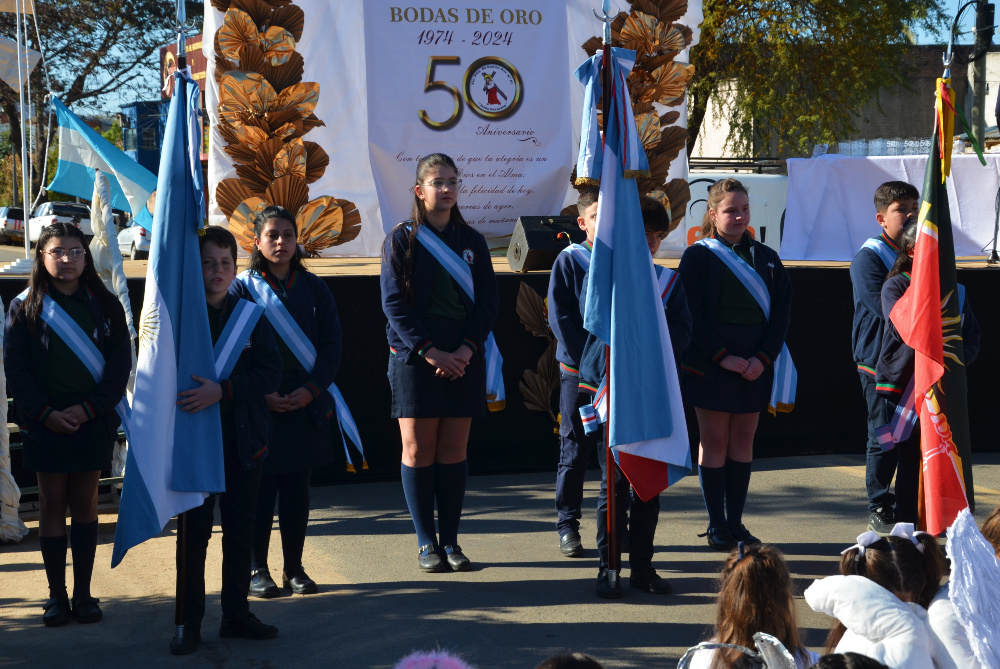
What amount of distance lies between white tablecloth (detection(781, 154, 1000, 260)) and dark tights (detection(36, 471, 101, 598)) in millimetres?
8585

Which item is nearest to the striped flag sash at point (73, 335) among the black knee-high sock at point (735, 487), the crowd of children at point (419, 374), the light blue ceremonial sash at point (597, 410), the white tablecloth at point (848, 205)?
the crowd of children at point (419, 374)

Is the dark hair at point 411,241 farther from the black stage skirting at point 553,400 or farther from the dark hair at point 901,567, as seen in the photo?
the dark hair at point 901,567

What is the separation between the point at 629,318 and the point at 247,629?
197 centimetres

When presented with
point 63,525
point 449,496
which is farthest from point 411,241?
point 63,525

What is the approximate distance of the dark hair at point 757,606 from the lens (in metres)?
2.60

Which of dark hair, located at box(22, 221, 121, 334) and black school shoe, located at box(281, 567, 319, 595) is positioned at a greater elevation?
dark hair, located at box(22, 221, 121, 334)

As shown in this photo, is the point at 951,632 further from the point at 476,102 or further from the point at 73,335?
the point at 476,102

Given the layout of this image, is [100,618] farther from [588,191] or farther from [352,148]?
[352,148]

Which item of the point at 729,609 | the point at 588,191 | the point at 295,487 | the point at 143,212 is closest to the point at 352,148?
the point at 143,212

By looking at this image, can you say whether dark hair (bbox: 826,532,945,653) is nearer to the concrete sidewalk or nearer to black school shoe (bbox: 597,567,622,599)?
the concrete sidewalk

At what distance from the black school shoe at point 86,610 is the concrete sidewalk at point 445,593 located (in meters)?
0.04

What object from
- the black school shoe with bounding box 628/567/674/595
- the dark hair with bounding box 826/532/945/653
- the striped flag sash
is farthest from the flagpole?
the striped flag sash

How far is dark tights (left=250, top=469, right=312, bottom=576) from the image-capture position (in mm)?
4449

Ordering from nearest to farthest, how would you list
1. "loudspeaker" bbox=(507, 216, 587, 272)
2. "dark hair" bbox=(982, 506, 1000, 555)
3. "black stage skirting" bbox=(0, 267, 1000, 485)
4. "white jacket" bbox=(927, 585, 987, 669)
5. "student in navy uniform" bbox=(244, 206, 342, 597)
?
"white jacket" bbox=(927, 585, 987, 669) → "dark hair" bbox=(982, 506, 1000, 555) → "student in navy uniform" bbox=(244, 206, 342, 597) → "black stage skirting" bbox=(0, 267, 1000, 485) → "loudspeaker" bbox=(507, 216, 587, 272)
